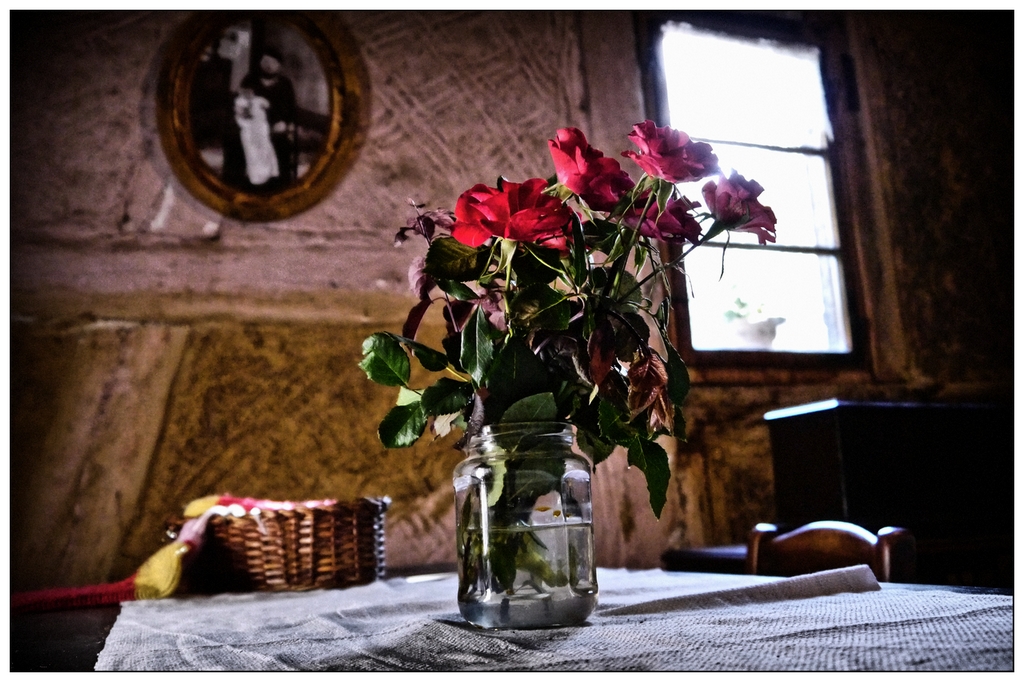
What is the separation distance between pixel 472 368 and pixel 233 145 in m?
2.00

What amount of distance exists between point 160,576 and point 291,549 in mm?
238

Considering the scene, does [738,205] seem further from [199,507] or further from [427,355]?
[199,507]

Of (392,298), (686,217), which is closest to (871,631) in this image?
(686,217)

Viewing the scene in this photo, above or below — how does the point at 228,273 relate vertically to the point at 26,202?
below

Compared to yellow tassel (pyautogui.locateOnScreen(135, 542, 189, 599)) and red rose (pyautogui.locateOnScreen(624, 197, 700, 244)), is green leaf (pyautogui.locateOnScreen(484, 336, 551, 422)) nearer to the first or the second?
red rose (pyautogui.locateOnScreen(624, 197, 700, 244))

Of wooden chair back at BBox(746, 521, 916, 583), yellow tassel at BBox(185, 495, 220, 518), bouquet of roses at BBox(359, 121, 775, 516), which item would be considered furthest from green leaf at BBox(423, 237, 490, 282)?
yellow tassel at BBox(185, 495, 220, 518)

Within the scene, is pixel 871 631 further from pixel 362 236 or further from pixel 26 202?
pixel 26 202

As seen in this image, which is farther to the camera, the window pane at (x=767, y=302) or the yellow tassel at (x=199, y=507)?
the window pane at (x=767, y=302)

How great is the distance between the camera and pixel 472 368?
715 mm

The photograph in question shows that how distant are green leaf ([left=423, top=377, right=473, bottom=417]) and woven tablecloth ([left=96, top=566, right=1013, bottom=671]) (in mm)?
212

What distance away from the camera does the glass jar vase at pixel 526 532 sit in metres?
0.73

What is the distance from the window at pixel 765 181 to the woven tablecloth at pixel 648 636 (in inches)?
70.6

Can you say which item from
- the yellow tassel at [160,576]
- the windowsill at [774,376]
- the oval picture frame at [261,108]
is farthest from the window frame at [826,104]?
the yellow tassel at [160,576]

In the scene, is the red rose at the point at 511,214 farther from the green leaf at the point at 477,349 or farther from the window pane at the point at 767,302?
the window pane at the point at 767,302
